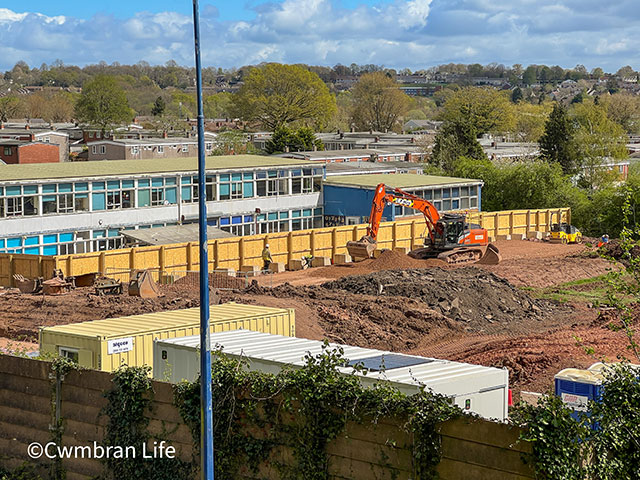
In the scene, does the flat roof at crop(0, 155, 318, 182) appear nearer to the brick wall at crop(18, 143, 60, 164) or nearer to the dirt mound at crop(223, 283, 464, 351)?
the dirt mound at crop(223, 283, 464, 351)

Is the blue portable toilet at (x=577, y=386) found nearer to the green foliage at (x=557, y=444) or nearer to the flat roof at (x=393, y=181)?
the green foliage at (x=557, y=444)

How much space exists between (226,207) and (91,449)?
42.1 metres

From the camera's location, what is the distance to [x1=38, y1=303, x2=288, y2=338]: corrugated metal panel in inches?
806

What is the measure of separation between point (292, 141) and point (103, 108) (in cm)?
4112

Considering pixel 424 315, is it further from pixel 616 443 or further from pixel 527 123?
pixel 527 123

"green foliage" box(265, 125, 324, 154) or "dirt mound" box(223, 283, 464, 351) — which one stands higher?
"green foliage" box(265, 125, 324, 154)

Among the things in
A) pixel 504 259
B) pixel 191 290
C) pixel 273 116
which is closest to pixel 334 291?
pixel 191 290

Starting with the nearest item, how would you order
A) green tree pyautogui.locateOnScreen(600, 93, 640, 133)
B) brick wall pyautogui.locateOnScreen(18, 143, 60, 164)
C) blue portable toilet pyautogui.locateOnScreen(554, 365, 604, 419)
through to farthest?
blue portable toilet pyautogui.locateOnScreen(554, 365, 604, 419) → brick wall pyautogui.locateOnScreen(18, 143, 60, 164) → green tree pyautogui.locateOnScreen(600, 93, 640, 133)

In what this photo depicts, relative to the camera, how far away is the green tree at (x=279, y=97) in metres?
118

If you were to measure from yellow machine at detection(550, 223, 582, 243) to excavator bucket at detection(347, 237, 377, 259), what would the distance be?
15.7 m

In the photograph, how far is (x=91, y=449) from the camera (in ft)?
53.3

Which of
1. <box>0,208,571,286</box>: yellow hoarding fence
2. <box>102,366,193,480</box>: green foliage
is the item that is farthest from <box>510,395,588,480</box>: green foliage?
<box>0,208,571,286</box>: yellow hoarding fence

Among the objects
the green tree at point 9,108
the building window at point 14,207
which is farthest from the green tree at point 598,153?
the green tree at point 9,108

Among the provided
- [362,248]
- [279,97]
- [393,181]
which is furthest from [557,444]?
[279,97]
